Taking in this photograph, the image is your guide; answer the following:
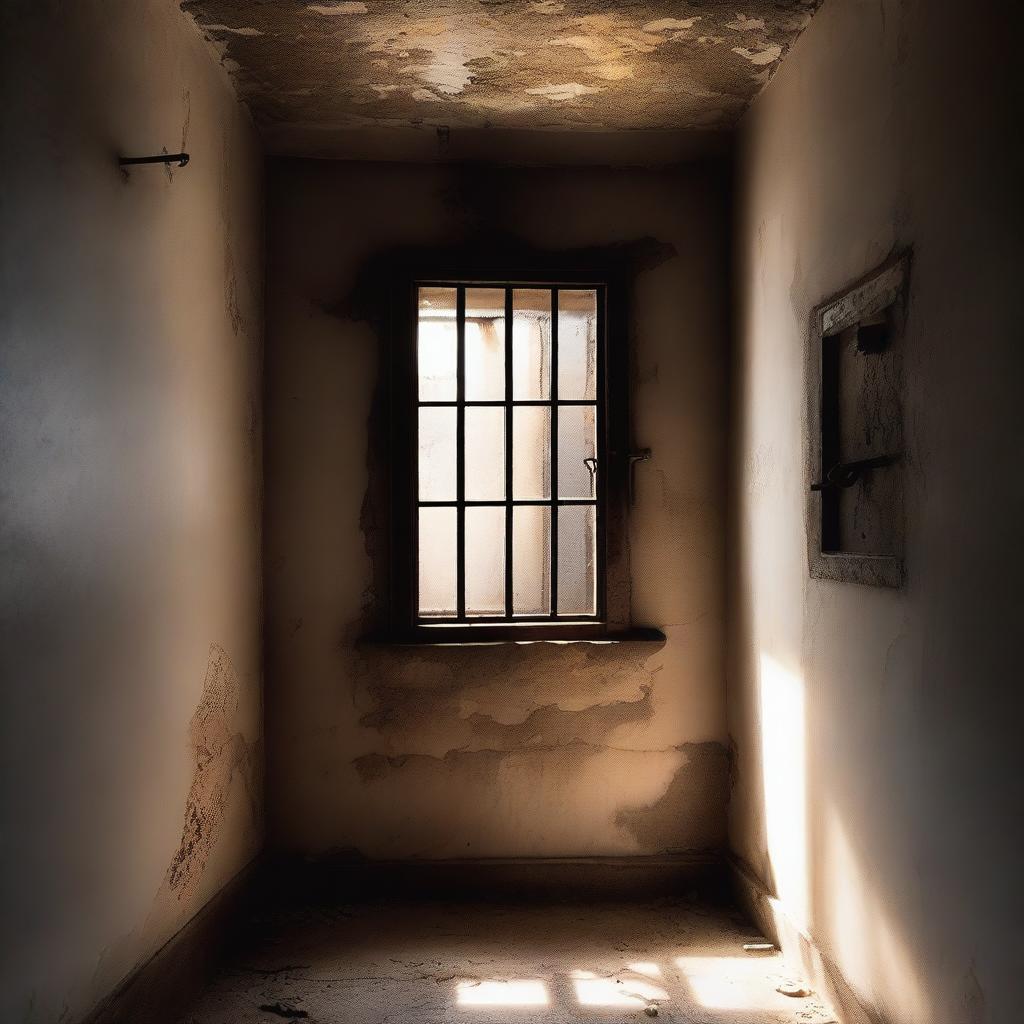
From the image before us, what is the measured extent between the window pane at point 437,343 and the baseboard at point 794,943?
2.08 m

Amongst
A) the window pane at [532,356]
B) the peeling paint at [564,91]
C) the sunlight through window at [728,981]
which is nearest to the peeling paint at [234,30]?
the peeling paint at [564,91]

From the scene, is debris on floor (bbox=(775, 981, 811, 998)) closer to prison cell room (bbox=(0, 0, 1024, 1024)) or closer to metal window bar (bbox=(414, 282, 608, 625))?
prison cell room (bbox=(0, 0, 1024, 1024))

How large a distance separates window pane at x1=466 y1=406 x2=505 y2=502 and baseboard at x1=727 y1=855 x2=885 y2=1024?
1.67 metres

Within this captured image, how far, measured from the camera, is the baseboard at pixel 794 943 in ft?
7.77

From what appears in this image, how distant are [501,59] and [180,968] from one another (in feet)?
9.17

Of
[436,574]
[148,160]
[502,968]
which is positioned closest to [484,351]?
[436,574]

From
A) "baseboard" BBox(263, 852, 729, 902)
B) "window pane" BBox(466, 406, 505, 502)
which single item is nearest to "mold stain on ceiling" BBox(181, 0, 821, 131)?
"window pane" BBox(466, 406, 505, 502)

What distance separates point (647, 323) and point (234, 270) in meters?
1.49

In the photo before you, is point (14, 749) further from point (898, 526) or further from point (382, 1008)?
point (898, 526)

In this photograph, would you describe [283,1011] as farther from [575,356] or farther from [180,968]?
[575,356]

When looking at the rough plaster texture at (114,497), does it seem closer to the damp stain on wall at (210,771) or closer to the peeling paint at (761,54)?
the damp stain on wall at (210,771)

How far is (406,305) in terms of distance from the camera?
347cm

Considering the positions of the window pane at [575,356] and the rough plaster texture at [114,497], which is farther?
the window pane at [575,356]

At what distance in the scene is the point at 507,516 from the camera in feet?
11.4
